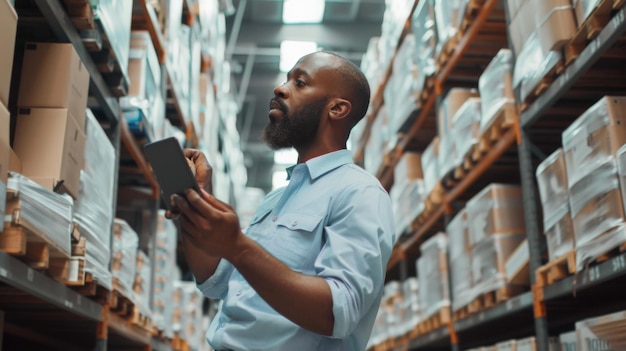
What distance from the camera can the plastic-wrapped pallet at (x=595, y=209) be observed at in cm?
385

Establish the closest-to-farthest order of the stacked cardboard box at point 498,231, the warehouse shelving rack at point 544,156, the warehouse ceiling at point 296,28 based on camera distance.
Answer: the warehouse shelving rack at point 544,156, the stacked cardboard box at point 498,231, the warehouse ceiling at point 296,28

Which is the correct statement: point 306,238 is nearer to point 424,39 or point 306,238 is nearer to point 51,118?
point 51,118

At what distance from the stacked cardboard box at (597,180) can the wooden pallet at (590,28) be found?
42 centimetres

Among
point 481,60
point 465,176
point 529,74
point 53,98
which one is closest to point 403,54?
point 481,60

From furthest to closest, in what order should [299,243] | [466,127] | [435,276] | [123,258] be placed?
1. [435,276]
2. [466,127]
3. [123,258]
4. [299,243]

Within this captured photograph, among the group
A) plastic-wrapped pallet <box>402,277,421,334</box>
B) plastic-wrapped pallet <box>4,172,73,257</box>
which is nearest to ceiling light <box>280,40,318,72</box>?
plastic-wrapped pallet <box>402,277,421,334</box>

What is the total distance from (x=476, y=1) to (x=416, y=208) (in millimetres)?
2797

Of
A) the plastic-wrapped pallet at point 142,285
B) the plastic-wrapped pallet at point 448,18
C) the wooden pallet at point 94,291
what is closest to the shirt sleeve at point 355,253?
the wooden pallet at point 94,291

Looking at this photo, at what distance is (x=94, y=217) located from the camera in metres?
4.43

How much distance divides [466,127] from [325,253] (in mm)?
4545

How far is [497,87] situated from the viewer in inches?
224

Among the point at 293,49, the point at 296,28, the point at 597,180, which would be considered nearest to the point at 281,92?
the point at 597,180

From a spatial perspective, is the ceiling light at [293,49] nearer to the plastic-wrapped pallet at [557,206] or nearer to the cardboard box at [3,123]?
the plastic-wrapped pallet at [557,206]

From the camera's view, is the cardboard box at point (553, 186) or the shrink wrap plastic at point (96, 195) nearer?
the shrink wrap plastic at point (96, 195)
